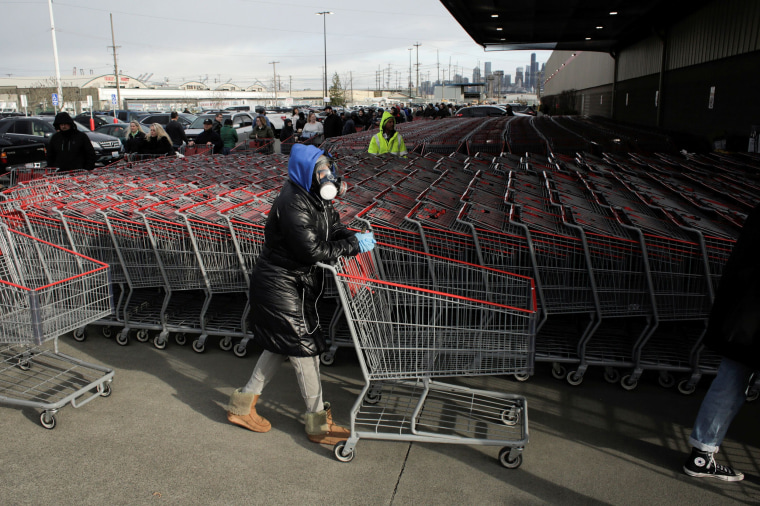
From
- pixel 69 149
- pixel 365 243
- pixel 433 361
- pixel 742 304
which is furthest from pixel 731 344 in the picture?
pixel 69 149

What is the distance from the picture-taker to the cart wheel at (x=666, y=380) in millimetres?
4070

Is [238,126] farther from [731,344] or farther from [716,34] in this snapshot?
[731,344]

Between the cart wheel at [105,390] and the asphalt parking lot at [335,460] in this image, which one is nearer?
the asphalt parking lot at [335,460]

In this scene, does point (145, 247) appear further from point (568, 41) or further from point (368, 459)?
point (568, 41)

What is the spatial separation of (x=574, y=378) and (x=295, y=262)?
2176 millimetres

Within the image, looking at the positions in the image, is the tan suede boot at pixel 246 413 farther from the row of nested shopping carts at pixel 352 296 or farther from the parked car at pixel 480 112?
the parked car at pixel 480 112

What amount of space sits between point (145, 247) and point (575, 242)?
3.36m

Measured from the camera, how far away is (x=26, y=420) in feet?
12.2

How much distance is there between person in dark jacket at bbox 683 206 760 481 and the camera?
2.78 metres

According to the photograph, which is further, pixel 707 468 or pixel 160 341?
pixel 160 341

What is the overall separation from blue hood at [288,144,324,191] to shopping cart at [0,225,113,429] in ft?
5.36

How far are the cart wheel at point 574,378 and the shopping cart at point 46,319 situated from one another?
3092mm

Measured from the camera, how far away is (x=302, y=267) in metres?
3.23

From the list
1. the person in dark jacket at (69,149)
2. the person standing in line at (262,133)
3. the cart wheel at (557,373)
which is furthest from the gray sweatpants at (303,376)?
the person standing in line at (262,133)
